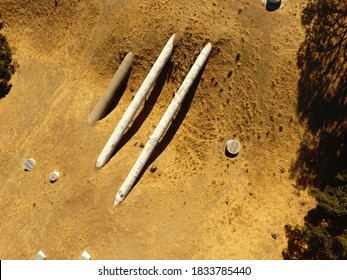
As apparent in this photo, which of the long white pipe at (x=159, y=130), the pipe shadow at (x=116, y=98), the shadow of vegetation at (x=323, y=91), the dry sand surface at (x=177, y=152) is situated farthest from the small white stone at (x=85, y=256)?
the shadow of vegetation at (x=323, y=91)

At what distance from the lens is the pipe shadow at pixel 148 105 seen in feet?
109

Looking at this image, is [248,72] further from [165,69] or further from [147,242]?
[147,242]

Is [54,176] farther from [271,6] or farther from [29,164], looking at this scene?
[271,6]

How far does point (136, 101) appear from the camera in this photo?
104 ft

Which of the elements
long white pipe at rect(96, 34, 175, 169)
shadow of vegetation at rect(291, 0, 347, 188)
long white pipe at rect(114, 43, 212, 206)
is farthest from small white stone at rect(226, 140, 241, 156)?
long white pipe at rect(96, 34, 175, 169)

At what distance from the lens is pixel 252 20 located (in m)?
30.8

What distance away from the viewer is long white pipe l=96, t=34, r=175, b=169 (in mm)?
31672

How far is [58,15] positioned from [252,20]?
25.2m

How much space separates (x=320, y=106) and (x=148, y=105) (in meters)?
20.0

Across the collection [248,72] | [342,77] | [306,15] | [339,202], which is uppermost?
[306,15]

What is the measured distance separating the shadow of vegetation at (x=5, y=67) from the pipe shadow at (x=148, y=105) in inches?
724

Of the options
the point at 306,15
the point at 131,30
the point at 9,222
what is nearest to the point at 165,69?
the point at 131,30

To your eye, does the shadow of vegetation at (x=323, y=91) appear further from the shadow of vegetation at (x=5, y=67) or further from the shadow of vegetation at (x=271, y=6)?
the shadow of vegetation at (x=5, y=67)

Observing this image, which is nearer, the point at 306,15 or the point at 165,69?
the point at 306,15
